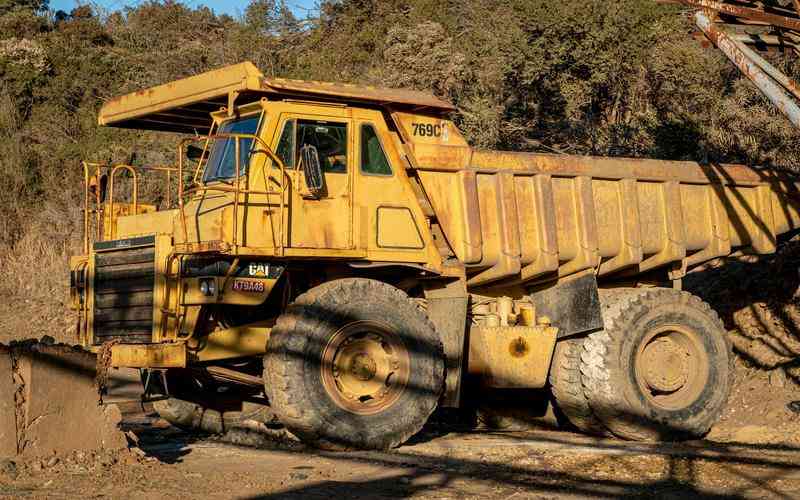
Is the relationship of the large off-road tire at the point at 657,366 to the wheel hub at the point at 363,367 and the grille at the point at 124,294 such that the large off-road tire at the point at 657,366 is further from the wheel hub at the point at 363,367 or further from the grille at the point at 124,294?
the grille at the point at 124,294

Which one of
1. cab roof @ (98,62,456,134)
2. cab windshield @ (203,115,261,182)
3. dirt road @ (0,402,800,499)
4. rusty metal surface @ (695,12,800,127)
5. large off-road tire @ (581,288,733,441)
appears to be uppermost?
rusty metal surface @ (695,12,800,127)

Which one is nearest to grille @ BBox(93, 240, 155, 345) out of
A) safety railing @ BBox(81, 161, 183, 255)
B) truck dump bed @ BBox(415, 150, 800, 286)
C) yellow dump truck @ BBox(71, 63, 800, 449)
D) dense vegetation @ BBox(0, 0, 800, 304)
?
yellow dump truck @ BBox(71, 63, 800, 449)

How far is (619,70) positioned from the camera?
22.9m

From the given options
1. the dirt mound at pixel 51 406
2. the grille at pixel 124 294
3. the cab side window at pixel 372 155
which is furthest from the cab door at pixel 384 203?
the dirt mound at pixel 51 406

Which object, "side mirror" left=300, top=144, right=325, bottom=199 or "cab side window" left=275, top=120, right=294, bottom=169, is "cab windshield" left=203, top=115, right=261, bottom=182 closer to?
"cab side window" left=275, top=120, right=294, bottom=169

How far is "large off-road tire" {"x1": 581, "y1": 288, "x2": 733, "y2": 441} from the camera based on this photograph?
1148cm

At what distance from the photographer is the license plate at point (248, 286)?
946cm

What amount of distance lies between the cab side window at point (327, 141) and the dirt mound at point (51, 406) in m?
2.85

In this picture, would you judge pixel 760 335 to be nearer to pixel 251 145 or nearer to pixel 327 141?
pixel 327 141

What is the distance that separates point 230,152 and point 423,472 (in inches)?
147

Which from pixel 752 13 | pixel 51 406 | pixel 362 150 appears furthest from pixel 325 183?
pixel 752 13

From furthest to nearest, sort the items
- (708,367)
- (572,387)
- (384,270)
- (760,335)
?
(760,335)
(708,367)
(572,387)
(384,270)

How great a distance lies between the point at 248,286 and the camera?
954 centimetres

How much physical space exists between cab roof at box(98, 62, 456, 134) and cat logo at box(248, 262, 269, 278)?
161 cm
